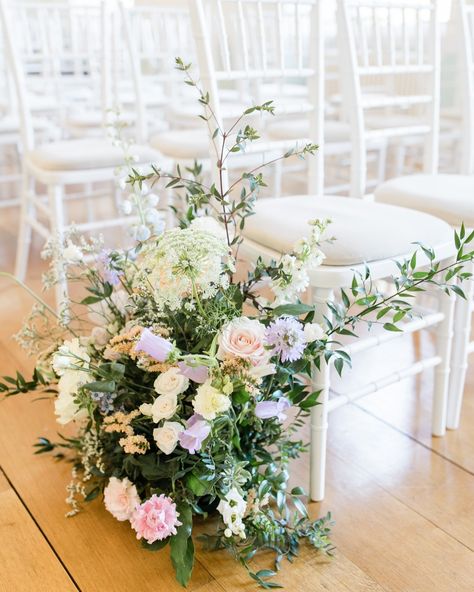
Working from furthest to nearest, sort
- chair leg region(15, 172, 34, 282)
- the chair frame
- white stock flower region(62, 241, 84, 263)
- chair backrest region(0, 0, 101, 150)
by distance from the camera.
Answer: chair leg region(15, 172, 34, 282) → chair backrest region(0, 0, 101, 150) → the chair frame → white stock flower region(62, 241, 84, 263)

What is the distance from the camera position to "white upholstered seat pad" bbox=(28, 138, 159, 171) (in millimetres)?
1889

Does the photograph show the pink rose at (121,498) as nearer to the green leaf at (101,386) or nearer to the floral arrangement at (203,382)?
the floral arrangement at (203,382)

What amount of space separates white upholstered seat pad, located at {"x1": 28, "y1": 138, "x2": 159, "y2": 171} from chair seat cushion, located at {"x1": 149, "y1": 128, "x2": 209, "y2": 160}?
0.11 m

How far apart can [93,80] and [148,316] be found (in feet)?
7.99

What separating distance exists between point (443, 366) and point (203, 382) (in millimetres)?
578

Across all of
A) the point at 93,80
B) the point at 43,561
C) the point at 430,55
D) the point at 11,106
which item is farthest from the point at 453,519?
the point at 93,80

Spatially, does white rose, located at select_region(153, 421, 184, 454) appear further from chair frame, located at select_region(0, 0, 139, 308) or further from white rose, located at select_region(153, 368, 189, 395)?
chair frame, located at select_region(0, 0, 139, 308)

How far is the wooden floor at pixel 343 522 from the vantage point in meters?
1.01

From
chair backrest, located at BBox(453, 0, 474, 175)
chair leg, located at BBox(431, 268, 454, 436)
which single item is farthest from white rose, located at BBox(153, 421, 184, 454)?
chair backrest, located at BBox(453, 0, 474, 175)

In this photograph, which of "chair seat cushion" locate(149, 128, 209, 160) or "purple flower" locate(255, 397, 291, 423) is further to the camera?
"chair seat cushion" locate(149, 128, 209, 160)

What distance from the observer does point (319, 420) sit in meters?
1.14

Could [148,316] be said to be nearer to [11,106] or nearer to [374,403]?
[374,403]

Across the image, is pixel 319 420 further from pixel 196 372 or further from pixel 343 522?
pixel 196 372

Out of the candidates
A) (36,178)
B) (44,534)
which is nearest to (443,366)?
(44,534)
